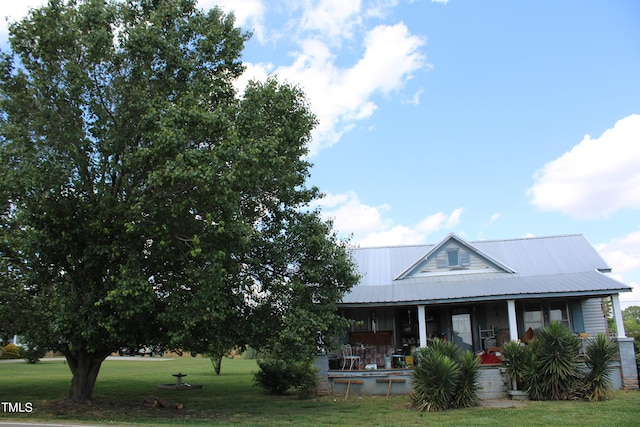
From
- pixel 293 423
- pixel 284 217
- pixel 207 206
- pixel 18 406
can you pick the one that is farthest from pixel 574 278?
pixel 18 406

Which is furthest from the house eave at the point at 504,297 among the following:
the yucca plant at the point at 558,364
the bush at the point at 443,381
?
the bush at the point at 443,381

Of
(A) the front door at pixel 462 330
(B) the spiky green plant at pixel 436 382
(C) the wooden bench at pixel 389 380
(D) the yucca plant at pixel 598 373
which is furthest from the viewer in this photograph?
(A) the front door at pixel 462 330

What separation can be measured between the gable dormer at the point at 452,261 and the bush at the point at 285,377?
6.12m

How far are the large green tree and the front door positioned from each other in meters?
8.82

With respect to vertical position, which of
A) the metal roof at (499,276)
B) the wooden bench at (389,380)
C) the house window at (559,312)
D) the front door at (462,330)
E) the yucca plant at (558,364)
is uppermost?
the metal roof at (499,276)

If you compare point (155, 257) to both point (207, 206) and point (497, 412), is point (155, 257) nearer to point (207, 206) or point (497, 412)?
point (207, 206)

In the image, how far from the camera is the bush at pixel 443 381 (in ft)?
51.8

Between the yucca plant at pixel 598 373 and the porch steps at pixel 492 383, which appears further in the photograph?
the porch steps at pixel 492 383

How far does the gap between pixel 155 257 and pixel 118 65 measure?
558 centimetres

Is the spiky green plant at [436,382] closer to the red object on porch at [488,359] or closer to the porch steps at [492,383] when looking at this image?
the porch steps at [492,383]

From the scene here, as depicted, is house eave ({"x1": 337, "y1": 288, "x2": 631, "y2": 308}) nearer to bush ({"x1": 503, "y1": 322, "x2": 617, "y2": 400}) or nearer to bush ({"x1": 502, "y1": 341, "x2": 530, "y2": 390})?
bush ({"x1": 502, "y1": 341, "x2": 530, "y2": 390})

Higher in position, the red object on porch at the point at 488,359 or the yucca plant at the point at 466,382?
the red object on porch at the point at 488,359

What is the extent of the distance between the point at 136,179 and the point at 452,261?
14.4 m

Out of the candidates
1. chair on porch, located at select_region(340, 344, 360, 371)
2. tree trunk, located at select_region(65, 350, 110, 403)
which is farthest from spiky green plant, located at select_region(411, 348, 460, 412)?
tree trunk, located at select_region(65, 350, 110, 403)
